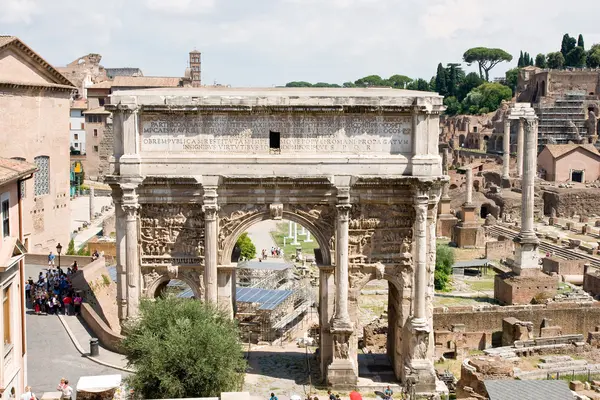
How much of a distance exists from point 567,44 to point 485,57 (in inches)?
993

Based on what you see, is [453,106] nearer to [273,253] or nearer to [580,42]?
[580,42]

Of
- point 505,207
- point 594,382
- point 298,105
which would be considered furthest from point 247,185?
point 505,207

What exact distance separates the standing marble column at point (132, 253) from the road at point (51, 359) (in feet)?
5.82

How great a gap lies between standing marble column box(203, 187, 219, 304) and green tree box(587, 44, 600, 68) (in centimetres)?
10835

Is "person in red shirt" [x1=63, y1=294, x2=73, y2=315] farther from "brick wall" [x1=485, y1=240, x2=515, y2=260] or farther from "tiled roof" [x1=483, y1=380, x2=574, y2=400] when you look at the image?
"brick wall" [x1=485, y1=240, x2=515, y2=260]

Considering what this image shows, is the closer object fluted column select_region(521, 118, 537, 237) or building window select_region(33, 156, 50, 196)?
building window select_region(33, 156, 50, 196)

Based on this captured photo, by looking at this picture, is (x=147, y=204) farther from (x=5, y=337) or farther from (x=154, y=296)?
(x=5, y=337)

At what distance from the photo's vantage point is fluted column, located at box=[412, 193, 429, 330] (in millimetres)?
19828

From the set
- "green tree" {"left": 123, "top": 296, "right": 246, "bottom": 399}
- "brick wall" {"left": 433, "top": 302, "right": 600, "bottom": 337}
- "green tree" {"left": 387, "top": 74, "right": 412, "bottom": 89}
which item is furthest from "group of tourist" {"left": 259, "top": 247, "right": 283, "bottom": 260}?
"green tree" {"left": 387, "top": 74, "right": 412, "bottom": 89}

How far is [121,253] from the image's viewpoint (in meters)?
20.2

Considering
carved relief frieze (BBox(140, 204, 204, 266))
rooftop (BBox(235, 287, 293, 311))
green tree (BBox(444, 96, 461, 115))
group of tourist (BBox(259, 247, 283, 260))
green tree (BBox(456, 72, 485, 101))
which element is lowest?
group of tourist (BBox(259, 247, 283, 260))

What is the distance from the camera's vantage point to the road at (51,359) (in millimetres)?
18812

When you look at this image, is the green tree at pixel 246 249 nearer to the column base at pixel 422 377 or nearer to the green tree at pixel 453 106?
the column base at pixel 422 377

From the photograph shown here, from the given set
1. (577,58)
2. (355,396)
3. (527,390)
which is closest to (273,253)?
(355,396)
